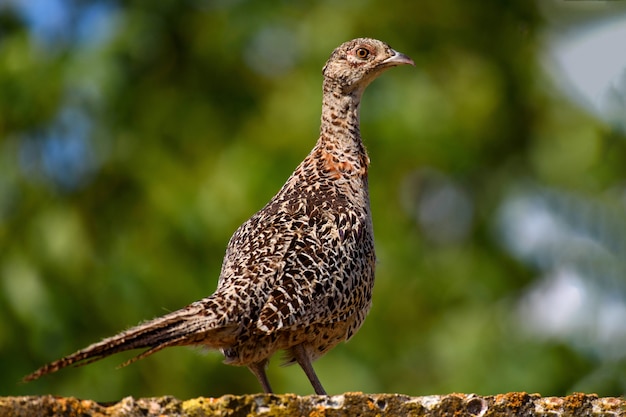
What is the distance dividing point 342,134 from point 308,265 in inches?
58.8

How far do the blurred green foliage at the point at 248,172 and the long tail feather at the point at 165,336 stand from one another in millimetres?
7501

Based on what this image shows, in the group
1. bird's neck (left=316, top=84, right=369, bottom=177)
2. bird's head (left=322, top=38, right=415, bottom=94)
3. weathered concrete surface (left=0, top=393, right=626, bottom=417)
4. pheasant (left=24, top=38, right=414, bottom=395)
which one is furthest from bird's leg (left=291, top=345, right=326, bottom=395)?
weathered concrete surface (left=0, top=393, right=626, bottom=417)

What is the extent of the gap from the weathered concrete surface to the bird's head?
4056 millimetres

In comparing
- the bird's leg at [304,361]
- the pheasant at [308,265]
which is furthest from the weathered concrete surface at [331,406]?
the bird's leg at [304,361]

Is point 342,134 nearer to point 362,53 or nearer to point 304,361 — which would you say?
point 362,53

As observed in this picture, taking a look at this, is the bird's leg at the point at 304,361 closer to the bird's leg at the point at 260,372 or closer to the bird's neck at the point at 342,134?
the bird's leg at the point at 260,372

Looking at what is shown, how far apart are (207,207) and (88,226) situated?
2108mm

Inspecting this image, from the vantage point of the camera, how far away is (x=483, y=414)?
12.5 ft

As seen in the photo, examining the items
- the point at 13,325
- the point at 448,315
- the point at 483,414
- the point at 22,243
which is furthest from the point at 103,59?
the point at 483,414

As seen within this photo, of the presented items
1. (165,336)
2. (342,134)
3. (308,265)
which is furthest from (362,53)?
(165,336)

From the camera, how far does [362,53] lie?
25.2 feet

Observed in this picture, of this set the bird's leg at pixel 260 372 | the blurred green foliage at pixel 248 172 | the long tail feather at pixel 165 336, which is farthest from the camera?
the blurred green foliage at pixel 248 172

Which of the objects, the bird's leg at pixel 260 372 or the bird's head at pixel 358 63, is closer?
the bird's leg at pixel 260 372

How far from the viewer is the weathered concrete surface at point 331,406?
10.7ft
